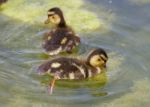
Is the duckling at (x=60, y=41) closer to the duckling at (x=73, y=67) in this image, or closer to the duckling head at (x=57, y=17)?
the duckling head at (x=57, y=17)

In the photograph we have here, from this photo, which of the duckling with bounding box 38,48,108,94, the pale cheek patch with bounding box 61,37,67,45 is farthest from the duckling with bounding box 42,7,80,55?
the duckling with bounding box 38,48,108,94

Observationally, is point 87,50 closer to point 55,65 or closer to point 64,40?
point 64,40

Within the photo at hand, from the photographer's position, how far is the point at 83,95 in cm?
371

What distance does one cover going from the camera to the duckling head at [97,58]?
3.96 m

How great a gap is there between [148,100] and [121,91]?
0.21m

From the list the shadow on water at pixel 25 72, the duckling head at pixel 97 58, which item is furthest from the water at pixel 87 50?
the duckling head at pixel 97 58

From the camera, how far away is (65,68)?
12.7 feet

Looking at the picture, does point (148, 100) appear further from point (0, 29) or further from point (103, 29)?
point (0, 29)

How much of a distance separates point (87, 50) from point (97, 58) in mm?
370

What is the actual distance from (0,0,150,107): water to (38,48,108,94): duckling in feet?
0.31

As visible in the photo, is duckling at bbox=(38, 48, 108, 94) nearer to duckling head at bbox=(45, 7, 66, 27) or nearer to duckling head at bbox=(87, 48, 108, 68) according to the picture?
duckling head at bbox=(87, 48, 108, 68)

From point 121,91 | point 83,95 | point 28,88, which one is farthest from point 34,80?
point 121,91

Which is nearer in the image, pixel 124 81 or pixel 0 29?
pixel 124 81

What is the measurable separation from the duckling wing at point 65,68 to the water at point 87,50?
4.3 inches
